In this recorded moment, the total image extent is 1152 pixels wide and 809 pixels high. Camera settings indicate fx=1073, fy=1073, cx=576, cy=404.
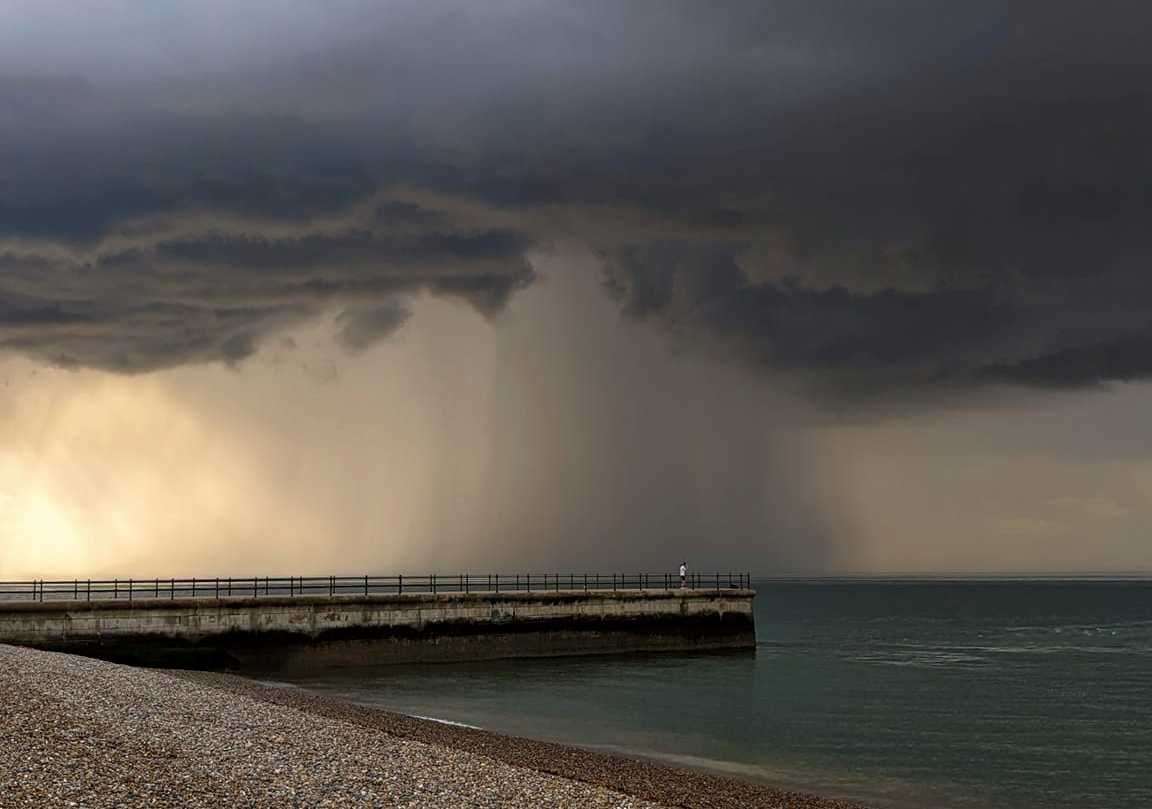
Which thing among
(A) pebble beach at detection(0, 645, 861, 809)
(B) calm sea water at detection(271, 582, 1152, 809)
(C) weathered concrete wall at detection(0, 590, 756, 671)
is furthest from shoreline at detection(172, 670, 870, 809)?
(C) weathered concrete wall at detection(0, 590, 756, 671)

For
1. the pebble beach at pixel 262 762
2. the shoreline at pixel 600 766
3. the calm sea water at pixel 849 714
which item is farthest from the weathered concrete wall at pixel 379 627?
the pebble beach at pixel 262 762

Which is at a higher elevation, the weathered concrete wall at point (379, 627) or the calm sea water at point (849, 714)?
the weathered concrete wall at point (379, 627)

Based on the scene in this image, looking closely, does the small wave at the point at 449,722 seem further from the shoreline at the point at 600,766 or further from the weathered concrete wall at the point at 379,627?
the weathered concrete wall at the point at 379,627

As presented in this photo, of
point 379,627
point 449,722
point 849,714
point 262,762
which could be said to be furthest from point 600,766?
point 379,627

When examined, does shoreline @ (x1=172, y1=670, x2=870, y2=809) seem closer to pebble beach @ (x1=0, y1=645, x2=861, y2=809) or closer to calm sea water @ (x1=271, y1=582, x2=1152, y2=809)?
pebble beach @ (x1=0, y1=645, x2=861, y2=809)

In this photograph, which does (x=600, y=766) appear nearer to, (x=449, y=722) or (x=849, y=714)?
(x=449, y=722)

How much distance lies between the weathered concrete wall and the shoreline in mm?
16570

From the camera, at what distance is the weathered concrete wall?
46906mm

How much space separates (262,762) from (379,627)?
3500cm

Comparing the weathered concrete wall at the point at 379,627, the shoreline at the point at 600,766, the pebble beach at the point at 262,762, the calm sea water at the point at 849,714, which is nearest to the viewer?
the pebble beach at the point at 262,762

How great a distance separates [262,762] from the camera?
734 inches

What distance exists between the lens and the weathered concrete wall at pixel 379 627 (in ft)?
154

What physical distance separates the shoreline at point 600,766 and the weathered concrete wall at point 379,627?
54.4ft

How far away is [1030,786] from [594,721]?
14359 mm
